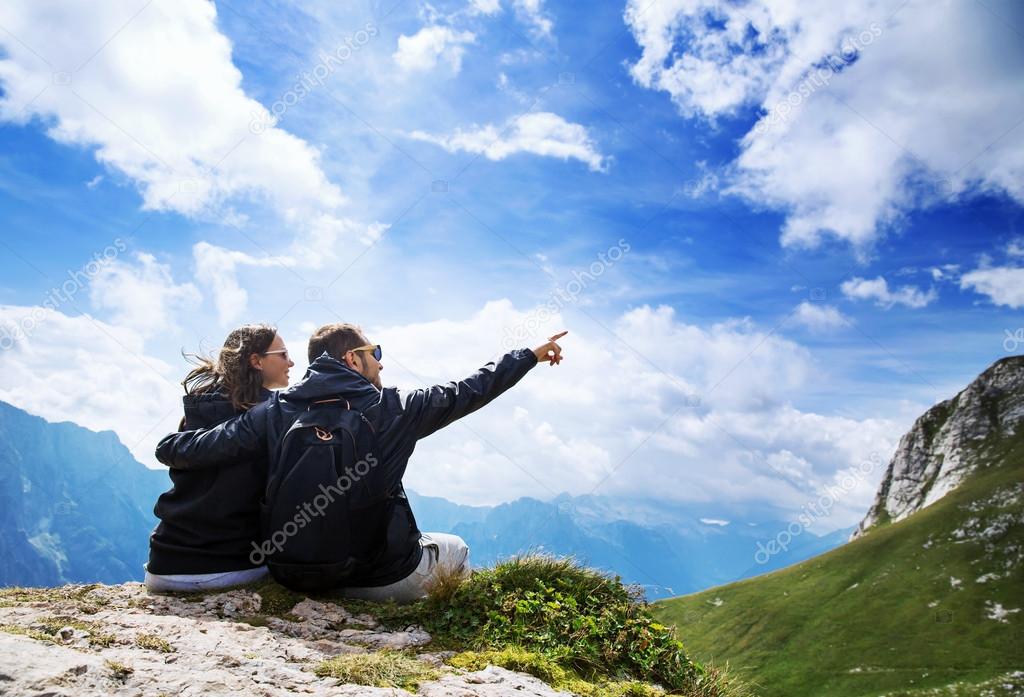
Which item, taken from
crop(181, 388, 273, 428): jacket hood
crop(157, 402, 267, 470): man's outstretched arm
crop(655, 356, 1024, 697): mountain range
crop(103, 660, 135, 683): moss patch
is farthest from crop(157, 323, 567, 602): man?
crop(655, 356, 1024, 697): mountain range

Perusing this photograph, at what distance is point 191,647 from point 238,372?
11.9 feet

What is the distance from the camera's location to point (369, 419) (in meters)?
Result: 7.70

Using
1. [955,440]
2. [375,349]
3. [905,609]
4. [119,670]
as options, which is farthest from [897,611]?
[119,670]

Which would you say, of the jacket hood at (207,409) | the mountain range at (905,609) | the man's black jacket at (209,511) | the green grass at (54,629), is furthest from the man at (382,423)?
the mountain range at (905,609)

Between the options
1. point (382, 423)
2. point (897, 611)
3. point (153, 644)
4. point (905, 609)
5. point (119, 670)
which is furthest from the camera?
point (897, 611)

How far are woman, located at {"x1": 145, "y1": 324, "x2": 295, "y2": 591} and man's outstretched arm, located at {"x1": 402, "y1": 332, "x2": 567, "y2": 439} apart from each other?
2.08 meters

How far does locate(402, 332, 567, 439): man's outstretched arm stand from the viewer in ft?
26.1

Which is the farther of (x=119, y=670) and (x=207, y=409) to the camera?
(x=207, y=409)

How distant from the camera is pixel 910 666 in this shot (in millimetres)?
102250

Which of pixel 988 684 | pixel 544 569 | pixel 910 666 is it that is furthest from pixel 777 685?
pixel 544 569

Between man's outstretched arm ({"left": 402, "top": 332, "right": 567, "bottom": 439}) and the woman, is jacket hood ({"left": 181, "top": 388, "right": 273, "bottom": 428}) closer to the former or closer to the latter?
the woman

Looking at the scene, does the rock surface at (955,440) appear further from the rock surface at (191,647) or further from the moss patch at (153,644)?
the moss patch at (153,644)

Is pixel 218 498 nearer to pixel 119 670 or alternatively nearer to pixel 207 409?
pixel 207 409

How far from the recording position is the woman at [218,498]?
26.9 feet
